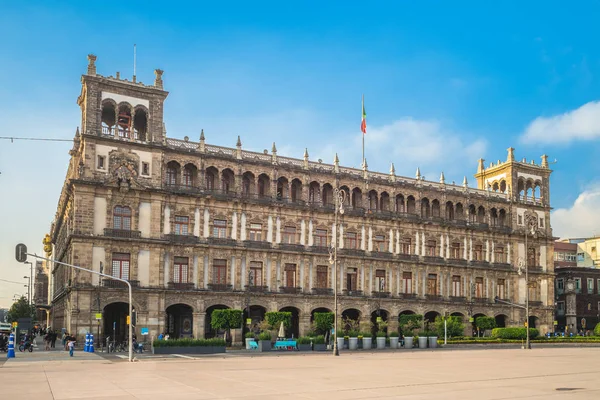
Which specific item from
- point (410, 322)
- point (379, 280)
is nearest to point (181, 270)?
point (379, 280)

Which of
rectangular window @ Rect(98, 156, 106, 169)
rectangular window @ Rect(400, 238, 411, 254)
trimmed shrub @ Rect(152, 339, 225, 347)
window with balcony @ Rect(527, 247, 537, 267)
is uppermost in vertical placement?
rectangular window @ Rect(98, 156, 106, 169)

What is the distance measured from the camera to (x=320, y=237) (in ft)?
242

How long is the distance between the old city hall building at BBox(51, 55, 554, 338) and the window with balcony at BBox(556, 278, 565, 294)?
1140 cm

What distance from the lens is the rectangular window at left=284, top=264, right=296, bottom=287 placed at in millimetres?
70944

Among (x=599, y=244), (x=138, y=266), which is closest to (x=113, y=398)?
(x=138, y=266)

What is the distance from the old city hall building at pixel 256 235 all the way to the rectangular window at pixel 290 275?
107 mm

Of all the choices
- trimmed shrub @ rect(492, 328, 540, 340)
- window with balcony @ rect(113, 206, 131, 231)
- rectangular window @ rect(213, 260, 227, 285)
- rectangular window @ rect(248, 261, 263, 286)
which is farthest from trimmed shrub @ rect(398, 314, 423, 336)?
window with balcony @ rect(113, 206, 131, 231)

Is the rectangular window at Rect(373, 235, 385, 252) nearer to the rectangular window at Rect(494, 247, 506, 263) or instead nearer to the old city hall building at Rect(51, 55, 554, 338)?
the old city hall building at Rect(51, 55, 554, 338)

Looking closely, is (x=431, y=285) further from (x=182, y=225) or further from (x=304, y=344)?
(x=182, y=225)

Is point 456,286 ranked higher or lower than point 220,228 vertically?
lower

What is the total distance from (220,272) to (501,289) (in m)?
38.9

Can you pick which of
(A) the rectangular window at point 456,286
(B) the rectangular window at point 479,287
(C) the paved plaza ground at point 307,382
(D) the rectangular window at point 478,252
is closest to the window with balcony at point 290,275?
(A) the rectangular window at point 456,286

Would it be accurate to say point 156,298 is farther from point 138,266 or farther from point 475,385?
point 475,385

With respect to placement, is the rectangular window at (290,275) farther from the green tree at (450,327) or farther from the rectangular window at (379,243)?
the green tree at (450,327)
